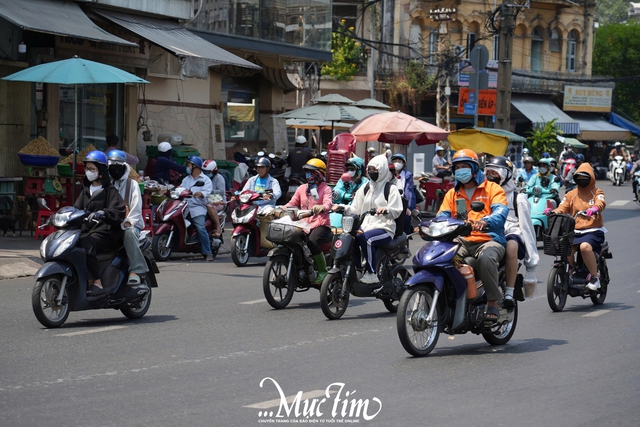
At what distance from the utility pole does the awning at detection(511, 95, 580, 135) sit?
25.1 meters

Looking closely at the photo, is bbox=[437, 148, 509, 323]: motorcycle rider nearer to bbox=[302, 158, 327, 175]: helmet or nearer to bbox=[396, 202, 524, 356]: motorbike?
bbox=[396, 202, 524, 356]: motorbike

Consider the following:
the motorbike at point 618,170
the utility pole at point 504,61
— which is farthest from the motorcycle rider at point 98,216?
the motorbike at point 618,170

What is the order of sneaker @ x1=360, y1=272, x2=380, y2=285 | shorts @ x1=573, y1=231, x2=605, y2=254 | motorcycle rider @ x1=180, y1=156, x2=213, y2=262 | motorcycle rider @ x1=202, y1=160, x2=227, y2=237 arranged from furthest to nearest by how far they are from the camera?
motorcycle rider @ x1=202, y1=160, x2=227, y2=237
motorcycle rider @ x1=180, y1=156, x2=213, y2=262
shorts @ x1=573, y1=231, x2=605, y2=254
sneaker @ x1=360, y1=272, x2=380, y2=285

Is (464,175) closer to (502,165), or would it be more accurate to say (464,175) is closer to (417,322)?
(502,165)

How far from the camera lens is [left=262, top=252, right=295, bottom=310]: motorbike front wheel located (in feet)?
36.5

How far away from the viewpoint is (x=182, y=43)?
1977cm

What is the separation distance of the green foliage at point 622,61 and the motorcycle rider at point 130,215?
62856 mm

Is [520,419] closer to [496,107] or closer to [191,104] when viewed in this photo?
[191,104]

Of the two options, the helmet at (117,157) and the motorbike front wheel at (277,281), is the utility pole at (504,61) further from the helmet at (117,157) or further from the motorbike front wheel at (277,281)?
the helmet at (117,157)

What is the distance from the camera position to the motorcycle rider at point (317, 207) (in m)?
11.5

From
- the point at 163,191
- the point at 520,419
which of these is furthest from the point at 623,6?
the point at 520,419

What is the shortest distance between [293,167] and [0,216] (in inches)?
315

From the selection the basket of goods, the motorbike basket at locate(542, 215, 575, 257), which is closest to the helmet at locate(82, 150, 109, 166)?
the motorbike basket at locate(542, 215, 575, 257)

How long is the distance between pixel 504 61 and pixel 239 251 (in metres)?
13.4
